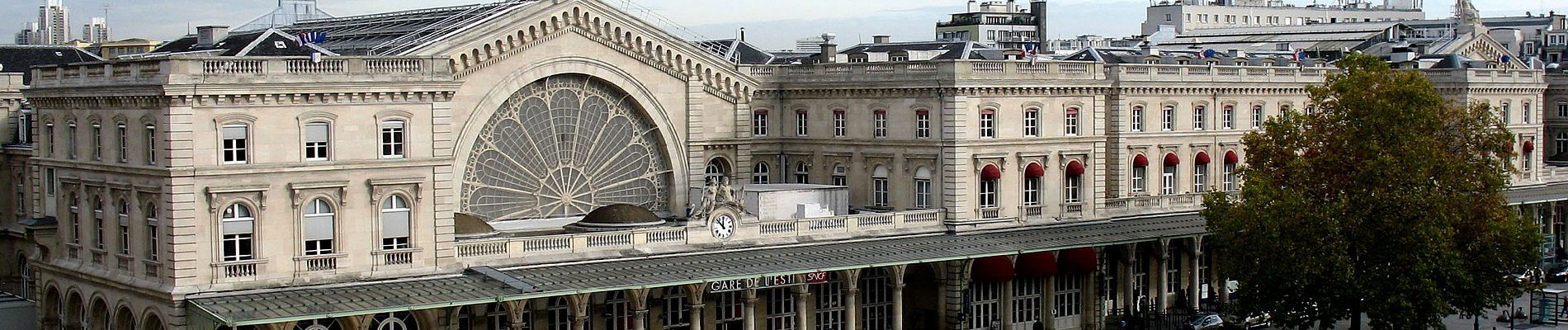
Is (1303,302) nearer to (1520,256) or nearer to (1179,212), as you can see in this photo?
(1520,256)

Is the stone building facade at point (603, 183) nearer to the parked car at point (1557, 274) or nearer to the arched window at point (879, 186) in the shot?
the arched window at point (879, 186)

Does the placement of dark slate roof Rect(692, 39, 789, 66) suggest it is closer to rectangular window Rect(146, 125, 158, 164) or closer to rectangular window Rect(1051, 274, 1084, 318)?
rectangular window Rect(1051, 274, 1084, 318)

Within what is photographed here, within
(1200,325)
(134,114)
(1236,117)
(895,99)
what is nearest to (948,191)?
(895,99)

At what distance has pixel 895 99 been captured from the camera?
225 feet

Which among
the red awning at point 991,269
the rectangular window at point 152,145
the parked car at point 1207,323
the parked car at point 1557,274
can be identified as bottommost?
the parked car at point 1207,323

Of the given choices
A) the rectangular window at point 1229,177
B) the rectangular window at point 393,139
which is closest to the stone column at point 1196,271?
the rectangular window at point 1229,177

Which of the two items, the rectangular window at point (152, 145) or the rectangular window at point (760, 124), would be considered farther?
the rectangular window at point (760, 124)

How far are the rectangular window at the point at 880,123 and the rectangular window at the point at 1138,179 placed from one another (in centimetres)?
1180

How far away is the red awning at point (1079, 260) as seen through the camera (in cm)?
6906

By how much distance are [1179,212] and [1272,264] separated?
13.7 meters

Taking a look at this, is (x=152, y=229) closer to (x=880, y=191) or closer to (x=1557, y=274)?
(x=880, y=191)

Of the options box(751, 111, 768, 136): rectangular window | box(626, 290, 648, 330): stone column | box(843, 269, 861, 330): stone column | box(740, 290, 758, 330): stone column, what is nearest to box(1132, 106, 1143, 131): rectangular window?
box(751, 111, 768, 136): rectangular window

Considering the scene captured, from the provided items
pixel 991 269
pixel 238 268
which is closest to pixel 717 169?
pixel 991 269

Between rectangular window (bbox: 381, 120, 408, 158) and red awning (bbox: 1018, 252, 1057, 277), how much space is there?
23.9m
